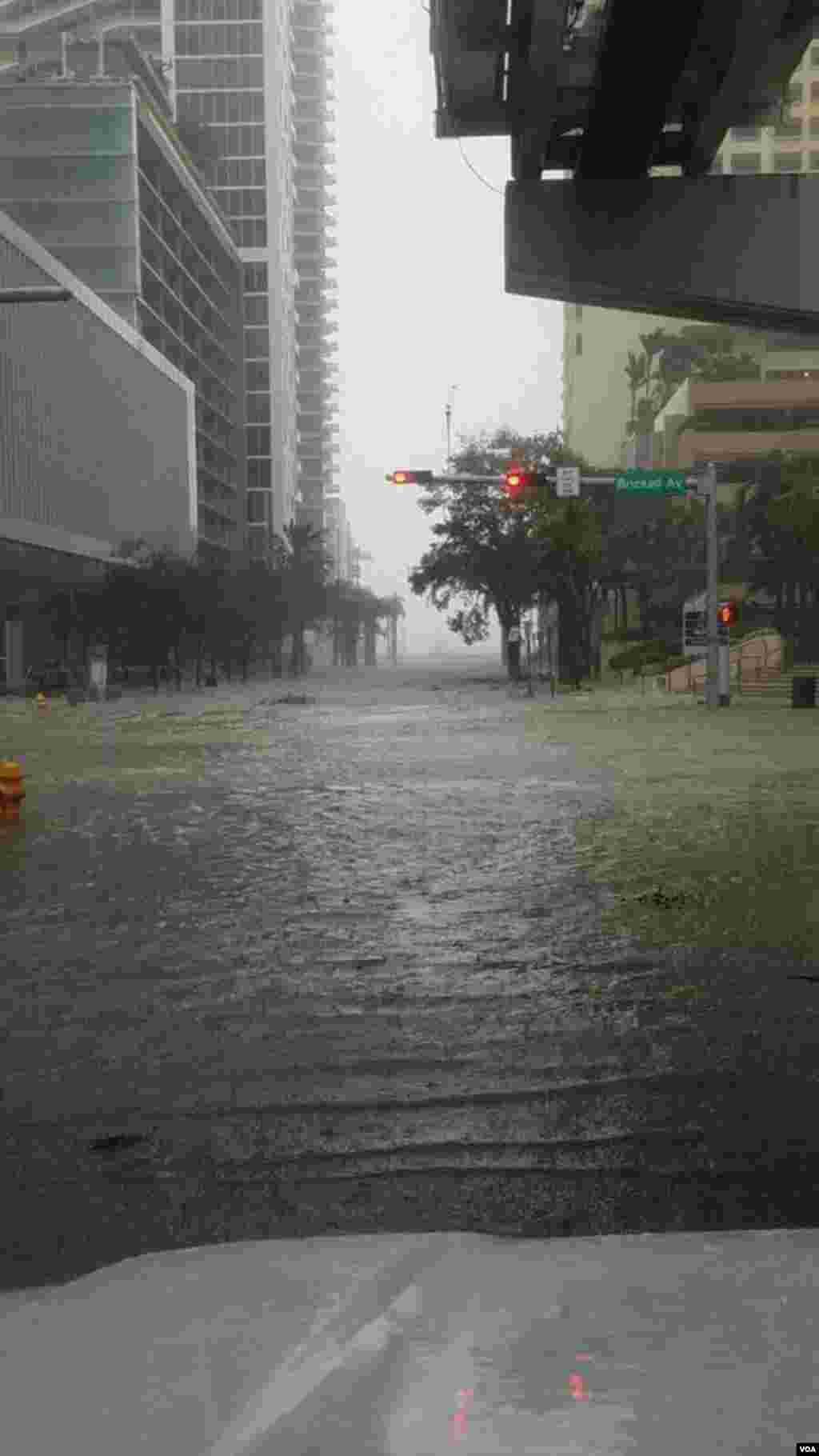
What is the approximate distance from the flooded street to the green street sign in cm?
2515

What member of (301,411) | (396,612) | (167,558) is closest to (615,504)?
(167,558)

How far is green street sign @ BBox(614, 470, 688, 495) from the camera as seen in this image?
35344 mm

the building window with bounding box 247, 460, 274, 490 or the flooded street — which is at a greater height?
the building window with bounding box 247, 460, 274, 490

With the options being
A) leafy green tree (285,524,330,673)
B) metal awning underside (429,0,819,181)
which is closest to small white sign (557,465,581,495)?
metal awning underside (429,0,819,181)

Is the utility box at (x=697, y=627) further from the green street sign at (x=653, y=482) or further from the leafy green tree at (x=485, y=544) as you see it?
the leafy green tree at (x=485, y=544)

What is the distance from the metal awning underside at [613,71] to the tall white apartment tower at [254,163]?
453ft

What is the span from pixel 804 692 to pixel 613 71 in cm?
2650

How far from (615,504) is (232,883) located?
2464 inches

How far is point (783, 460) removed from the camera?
7238cm

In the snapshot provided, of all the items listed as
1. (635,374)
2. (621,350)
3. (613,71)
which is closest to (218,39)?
(621,350)

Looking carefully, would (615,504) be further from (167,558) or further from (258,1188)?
(258,1188)

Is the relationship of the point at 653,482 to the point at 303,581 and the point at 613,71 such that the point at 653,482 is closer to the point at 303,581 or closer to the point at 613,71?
the point at 613,71

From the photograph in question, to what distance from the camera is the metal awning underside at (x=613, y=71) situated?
10.4 meters

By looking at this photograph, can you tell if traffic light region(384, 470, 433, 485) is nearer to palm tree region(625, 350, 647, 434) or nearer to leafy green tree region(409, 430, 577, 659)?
leafy green tree region(409, 430, 577, 659)
